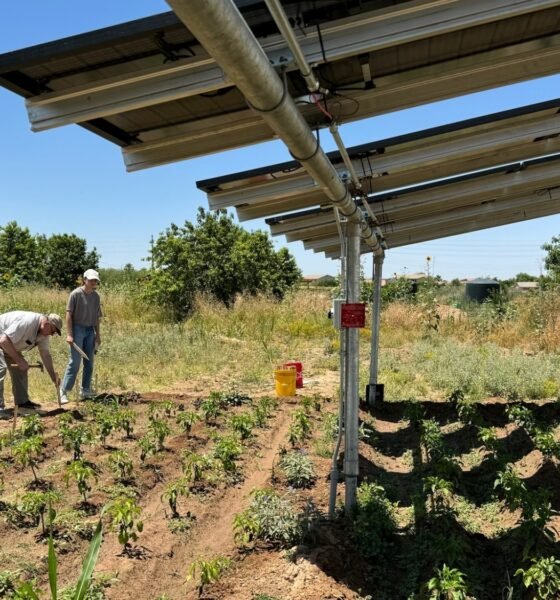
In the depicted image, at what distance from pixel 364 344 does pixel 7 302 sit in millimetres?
12322

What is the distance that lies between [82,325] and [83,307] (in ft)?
0.90

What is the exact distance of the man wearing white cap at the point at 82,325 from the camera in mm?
8336

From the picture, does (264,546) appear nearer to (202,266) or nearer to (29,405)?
(29,405)

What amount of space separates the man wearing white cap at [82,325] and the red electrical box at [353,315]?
5074mm

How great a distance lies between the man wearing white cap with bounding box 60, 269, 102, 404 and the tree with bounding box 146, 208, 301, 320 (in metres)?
11.3

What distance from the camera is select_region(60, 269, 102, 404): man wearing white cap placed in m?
8.34

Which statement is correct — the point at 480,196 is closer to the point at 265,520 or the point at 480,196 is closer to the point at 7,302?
the point at 265,520

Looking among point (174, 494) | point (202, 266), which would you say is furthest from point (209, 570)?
point (202, 266)

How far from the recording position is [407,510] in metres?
4.86

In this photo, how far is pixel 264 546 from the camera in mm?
4141

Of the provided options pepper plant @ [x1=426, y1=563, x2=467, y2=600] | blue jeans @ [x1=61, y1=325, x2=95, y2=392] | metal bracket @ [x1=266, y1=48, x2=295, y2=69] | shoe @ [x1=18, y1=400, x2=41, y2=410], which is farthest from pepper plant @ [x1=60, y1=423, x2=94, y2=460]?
metal bracket @ [x1=266, y1=48, x2=295, y2=69]

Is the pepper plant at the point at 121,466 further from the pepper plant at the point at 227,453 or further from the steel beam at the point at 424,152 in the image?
the steel beam at the point at 424,152

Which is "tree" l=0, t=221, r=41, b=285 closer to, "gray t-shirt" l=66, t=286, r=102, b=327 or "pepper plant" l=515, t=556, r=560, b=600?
"gray t-shirt" l=66, t=286, r=102, b=327

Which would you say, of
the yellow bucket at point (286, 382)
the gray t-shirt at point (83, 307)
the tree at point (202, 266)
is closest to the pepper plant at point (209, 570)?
the gray t-shirt at point (83, 307)
